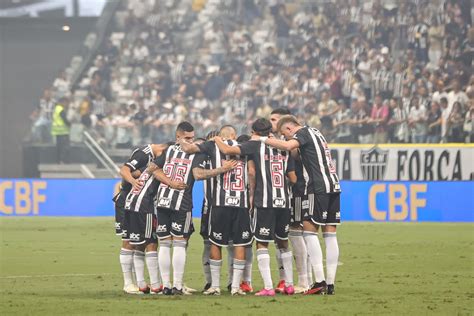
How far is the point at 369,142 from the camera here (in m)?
24.2

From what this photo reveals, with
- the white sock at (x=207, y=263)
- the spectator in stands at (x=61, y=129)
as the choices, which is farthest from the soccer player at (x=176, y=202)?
the spectator in stands at (x=61, y=129)

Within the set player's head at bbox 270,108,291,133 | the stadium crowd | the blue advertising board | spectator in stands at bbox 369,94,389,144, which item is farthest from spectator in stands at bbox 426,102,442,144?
player's head at bbox 270,108,291,133

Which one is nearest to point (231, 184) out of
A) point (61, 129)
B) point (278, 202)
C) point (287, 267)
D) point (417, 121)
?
point (278, 202)

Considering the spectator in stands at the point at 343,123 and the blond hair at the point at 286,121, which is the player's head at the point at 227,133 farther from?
the spectator in stands at the point at 343,123

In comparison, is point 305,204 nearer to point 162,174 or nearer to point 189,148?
point 189,148

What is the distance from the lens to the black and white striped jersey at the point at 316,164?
35.7ft

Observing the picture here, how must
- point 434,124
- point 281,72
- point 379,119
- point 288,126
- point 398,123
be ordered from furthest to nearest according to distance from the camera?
point 281,72
point 379,119
point 398,123
point 434,124
point 288,126

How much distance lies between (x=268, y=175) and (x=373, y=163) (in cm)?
1294

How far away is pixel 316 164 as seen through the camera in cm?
1094

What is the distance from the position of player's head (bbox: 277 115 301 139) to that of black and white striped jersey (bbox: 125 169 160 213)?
4.49 ft

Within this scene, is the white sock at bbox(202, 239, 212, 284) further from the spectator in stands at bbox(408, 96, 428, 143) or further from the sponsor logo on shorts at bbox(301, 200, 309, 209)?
the spectator in stands at bbox(408, 96, 428, 143)

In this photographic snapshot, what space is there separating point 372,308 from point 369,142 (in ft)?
48.6

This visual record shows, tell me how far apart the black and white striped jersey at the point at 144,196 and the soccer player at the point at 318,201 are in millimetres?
1283

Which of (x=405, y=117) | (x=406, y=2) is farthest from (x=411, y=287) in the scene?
(x=406, y=2)
